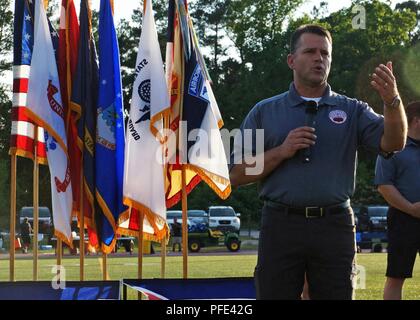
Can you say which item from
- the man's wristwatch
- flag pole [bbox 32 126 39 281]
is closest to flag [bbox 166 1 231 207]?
flag pole [bbox 32 126 39 281]

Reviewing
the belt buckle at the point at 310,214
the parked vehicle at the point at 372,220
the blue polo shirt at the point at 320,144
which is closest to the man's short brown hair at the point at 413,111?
the blue polo shirt at the point at 320,144

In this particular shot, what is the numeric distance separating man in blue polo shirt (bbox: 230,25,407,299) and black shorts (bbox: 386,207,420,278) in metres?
2.76

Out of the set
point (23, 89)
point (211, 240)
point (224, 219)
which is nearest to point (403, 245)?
point (23, 89)

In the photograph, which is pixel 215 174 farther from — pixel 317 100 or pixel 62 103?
pixel 317 100

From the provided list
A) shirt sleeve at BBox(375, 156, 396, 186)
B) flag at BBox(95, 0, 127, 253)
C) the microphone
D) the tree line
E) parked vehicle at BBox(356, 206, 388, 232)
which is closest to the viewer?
the microphone

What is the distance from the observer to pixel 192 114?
29.9ft

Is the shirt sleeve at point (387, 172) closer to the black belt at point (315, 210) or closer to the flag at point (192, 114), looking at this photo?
the flag at point (192, 114)

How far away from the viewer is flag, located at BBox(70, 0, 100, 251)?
30.7ft

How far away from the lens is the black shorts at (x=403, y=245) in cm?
761

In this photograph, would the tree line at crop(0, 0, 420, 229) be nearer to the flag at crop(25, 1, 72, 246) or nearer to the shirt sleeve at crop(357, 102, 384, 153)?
the flag at crop(25, 1, 72, 246)

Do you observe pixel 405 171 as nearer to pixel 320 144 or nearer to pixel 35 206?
pixel 320 144
